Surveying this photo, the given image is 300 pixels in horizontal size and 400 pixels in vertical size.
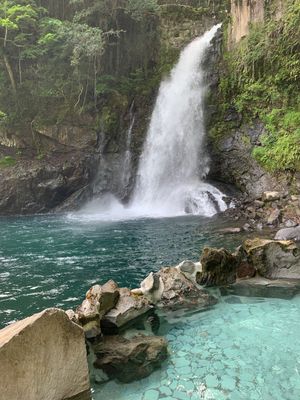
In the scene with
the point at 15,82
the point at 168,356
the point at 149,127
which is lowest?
the point at 168,356

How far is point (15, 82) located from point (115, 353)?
69.6ft

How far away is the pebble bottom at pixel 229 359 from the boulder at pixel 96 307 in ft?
3.32

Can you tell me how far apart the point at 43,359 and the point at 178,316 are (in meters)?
3.41

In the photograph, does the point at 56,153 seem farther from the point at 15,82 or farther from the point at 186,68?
the point at 186,68

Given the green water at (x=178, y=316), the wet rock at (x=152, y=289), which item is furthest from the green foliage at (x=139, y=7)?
the wet rock at (x=152, y=289)

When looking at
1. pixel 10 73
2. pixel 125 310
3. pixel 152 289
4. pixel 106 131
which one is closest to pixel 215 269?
pixel 152 289

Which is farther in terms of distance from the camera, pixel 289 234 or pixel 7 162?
pixel 7 162

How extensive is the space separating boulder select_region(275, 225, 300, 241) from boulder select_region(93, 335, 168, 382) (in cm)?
731

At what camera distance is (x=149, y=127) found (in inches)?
849

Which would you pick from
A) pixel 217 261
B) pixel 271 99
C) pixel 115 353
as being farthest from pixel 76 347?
pixel 271 99

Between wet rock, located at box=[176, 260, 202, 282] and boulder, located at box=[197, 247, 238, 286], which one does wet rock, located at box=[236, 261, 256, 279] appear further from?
wet rock, located at box=[176, 260, 202, 282]

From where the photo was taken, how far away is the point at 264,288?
7.86m

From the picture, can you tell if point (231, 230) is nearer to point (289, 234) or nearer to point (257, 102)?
point (289, 234)

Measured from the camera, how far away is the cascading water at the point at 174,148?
790 inches
